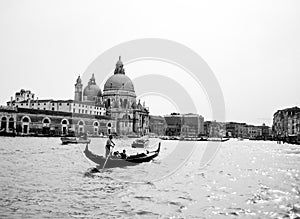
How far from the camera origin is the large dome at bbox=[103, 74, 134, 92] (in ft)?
297

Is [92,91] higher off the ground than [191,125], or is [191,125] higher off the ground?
[92,91]

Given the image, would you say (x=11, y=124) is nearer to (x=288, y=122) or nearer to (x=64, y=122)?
(x=64, y=122)

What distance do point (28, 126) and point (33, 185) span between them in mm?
46584

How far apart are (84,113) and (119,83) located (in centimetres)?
1806

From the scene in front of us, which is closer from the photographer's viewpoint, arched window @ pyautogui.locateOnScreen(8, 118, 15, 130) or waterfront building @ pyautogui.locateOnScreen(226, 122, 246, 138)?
arched window @ pyautogui.locateOnScreen(8, 118, 15, 130)

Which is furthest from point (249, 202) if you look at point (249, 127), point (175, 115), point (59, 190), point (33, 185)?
point (249, 127)

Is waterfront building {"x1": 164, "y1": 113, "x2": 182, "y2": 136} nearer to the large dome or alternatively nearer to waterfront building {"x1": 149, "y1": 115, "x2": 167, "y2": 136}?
waterfront building {"x1": 149, "y1": 115, "x2": 167, "y2": 136}

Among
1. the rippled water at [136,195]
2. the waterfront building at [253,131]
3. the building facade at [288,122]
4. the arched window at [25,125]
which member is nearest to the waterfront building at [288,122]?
the building facade at [288,122]

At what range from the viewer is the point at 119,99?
88812mm

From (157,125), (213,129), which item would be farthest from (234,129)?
(157,125)

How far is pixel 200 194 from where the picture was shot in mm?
12438

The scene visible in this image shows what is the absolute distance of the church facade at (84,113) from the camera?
183ft

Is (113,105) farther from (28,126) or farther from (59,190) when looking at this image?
(59,190)

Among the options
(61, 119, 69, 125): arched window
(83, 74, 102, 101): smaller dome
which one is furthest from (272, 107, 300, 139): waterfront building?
(61, 119, 69, 125): arched window
